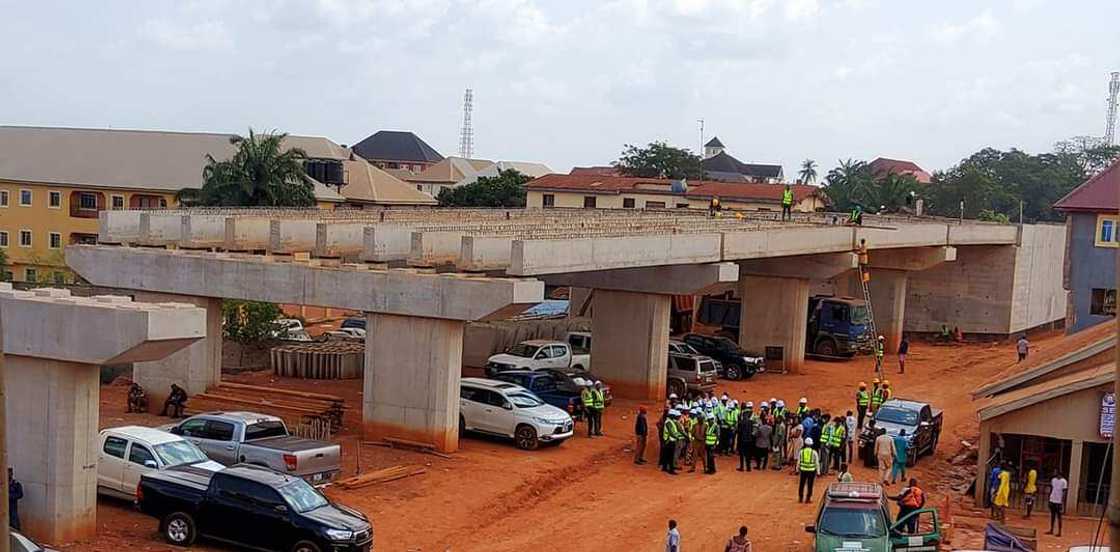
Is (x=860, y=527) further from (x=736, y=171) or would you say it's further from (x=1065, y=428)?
(x=736, y=171)

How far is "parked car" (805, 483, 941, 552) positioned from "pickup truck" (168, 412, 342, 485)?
857 cm

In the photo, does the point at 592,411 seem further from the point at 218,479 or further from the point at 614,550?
the point at 218,479

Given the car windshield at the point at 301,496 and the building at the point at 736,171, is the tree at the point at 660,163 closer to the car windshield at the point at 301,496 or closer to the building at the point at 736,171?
the building at the point at 736,171

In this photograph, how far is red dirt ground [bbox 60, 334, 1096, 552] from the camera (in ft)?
67.9

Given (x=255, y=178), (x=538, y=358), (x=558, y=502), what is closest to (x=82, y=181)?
(x=255, y=178)

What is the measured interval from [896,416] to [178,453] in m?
16.5

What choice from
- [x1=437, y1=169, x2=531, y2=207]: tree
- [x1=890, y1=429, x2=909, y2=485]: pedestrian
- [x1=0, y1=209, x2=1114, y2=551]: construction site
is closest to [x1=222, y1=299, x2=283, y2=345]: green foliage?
[x1=0, y1=209, x2=1114, y2=551]: construction site

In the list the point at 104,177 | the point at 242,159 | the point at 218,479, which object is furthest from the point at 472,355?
the point at 104,177

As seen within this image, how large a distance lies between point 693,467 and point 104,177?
49.0 meters

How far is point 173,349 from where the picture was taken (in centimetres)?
1816

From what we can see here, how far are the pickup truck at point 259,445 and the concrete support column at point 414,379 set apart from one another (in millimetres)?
4161

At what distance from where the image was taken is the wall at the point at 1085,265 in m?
36.9

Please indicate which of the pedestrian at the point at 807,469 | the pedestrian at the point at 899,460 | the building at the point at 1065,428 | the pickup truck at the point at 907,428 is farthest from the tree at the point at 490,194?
the pedestrian at the point at 807,469

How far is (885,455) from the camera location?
25.4 meters
